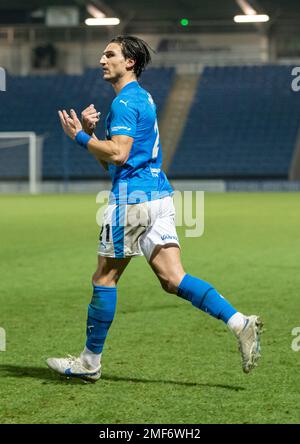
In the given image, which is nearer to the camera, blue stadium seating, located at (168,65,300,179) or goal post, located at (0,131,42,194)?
goal post, located at (0,131,42,194)

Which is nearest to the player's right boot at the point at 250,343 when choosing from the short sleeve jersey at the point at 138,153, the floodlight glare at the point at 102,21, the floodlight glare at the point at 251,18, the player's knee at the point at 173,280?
the player's knee at the point at 173,280

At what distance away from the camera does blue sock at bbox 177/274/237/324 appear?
5000 millimetres

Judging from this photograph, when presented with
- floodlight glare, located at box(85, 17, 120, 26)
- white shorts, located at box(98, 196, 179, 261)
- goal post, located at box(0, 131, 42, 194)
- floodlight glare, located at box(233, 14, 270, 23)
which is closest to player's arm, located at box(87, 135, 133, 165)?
white shorts, located at box(98, 196, 179, 261)

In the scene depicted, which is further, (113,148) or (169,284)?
(169,284)

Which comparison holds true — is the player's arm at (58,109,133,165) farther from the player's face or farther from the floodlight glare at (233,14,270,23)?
the floodlight glare at (233,14,270,23)

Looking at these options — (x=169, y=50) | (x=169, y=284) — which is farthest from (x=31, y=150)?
(x=169, y=284)

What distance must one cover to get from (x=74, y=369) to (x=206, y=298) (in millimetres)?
868

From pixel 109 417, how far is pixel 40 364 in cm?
145

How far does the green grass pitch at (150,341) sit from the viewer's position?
451 cm

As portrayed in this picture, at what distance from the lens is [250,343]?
4863 mm

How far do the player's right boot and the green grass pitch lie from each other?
15cm

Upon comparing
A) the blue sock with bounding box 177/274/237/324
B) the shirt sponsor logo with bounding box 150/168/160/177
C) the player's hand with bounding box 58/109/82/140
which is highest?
the player's hand with bounding box 58/109/82/140

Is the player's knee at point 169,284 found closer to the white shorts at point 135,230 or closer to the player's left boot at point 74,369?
the white shorts at point 135,230

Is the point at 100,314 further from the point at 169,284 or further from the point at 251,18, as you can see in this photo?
the point at 251,18
